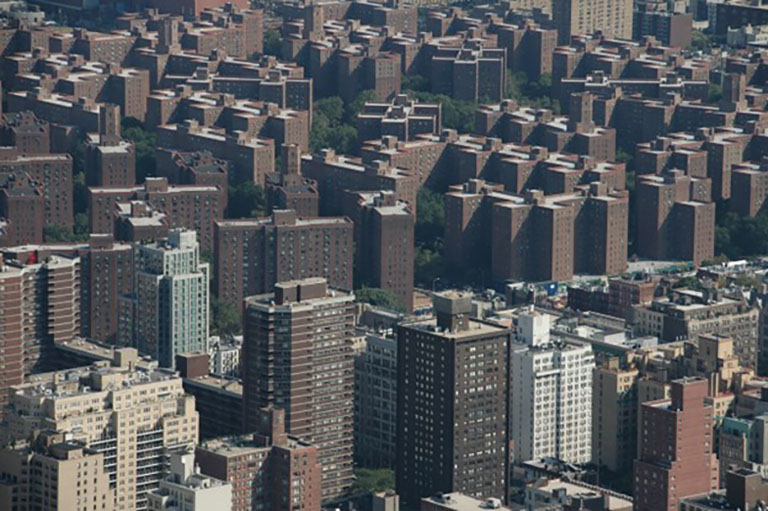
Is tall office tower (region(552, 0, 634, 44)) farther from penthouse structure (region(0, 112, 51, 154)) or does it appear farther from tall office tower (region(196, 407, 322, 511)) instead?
tall office tower (region(196, 407, 322, 511))

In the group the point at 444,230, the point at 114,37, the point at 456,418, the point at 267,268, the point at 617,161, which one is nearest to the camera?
the point at 456,418

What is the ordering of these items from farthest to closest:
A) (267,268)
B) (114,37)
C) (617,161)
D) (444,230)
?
(114,37) → (617,161) → (444,230) → (267,268)

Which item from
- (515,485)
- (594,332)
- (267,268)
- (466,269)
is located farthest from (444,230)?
(515,485)

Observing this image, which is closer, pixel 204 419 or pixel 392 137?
pixel 204 419

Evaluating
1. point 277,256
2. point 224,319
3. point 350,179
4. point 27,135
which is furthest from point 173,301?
point 27,135

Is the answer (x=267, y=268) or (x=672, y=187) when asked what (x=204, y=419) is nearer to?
(x=267, y=268)

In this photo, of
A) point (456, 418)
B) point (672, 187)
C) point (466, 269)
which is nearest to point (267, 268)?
point (466, 269)

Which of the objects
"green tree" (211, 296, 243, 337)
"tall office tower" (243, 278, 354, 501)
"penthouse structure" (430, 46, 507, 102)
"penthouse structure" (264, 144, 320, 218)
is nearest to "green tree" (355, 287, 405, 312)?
"green tree" (211, 296, 243, 337)
